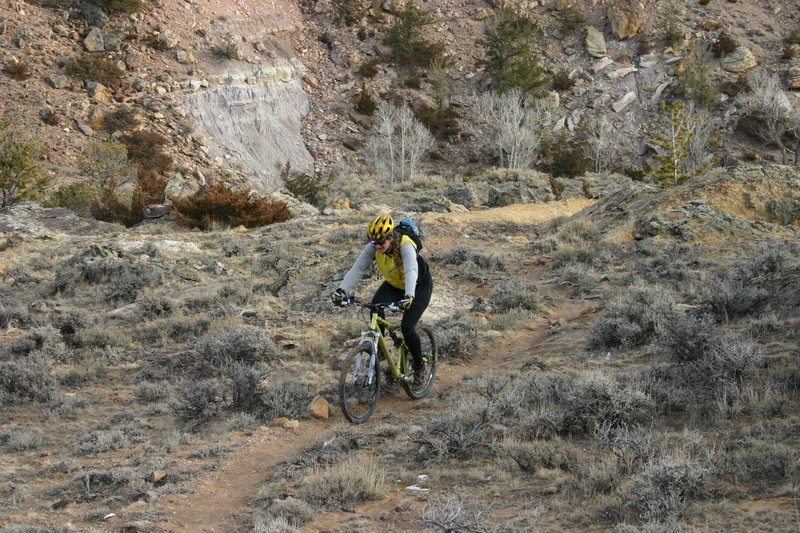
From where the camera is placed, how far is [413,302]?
21.2 ft

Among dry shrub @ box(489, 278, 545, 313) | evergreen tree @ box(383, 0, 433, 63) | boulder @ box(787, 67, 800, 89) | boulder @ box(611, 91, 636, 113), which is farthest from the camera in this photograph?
evergreen tree @ box(383, 0, 433, 63)

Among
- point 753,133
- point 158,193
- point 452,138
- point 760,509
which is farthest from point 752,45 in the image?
point 760,509

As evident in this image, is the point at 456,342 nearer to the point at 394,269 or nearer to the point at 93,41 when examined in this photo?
the point at 394,269

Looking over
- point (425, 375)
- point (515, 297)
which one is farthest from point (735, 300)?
point (425, 375)

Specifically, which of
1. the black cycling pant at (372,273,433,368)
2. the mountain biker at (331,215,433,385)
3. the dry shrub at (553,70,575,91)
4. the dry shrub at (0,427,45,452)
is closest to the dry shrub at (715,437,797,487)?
the mountain biker at (331,215,433,385)

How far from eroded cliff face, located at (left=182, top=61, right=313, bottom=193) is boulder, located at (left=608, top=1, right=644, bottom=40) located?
2529cm

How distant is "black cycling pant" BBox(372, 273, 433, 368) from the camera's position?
21.2ft

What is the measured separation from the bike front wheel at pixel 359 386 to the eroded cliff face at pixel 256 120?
31.6 metres

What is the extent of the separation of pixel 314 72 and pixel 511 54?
14519mm

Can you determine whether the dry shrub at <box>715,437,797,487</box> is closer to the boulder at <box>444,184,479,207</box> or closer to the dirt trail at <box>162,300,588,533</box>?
the dirt trail at <box>162,300,588,533</box>

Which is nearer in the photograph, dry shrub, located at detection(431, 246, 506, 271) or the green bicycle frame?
the green bicycle frame

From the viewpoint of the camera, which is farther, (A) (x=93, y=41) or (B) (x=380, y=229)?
(A) (x=93, y=41)

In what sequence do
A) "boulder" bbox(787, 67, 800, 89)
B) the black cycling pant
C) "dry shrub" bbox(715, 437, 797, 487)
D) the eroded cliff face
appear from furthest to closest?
"boulder" bbox(787, 67, 800, 89)
the eroded cliff face
the black cycling pant
"dry shrub" bbox(715, 437, 797, 487)

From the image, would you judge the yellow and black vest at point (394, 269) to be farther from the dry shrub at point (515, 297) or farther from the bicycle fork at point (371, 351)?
the dry shrub at point (515, 297)
